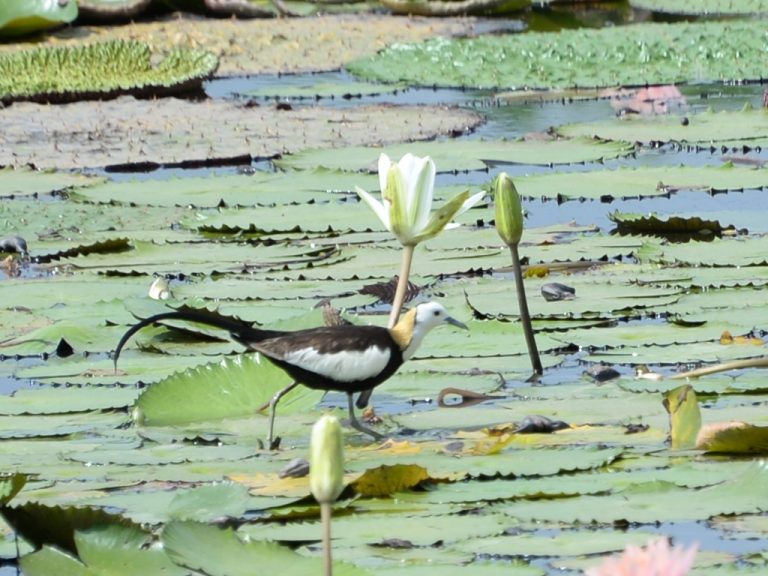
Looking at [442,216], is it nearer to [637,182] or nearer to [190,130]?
[637,182]

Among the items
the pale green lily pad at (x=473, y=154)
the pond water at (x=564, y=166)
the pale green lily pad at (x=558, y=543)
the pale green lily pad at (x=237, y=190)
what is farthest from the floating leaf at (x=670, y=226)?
the pale green lily pad at (x=558, y=543)

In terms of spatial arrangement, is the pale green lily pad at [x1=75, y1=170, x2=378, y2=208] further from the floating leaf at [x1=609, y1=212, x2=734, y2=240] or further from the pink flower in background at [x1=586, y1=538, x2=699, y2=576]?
the pink flower in background at [x1=586, y1=538, x2=699, y2=576]

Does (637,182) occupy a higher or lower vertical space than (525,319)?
higher

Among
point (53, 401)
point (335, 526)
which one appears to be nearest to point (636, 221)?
point (53, 401)

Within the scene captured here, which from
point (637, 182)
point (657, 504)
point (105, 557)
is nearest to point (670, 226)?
point (637, 182)

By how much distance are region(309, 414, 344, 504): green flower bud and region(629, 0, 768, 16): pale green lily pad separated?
456 inches

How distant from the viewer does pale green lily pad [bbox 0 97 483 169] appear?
6477 mm

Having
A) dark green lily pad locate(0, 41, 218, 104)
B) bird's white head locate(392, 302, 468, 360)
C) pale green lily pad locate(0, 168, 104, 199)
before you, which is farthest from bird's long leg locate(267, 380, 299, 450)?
dark green lily pad locate(0, 41, 218, 104)

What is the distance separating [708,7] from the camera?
1272 cm

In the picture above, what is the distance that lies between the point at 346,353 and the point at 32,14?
837 centimetres

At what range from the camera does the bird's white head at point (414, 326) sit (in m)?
2.67

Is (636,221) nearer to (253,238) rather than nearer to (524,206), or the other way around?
(524,206)

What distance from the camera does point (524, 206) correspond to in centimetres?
536

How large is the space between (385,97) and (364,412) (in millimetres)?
6300
